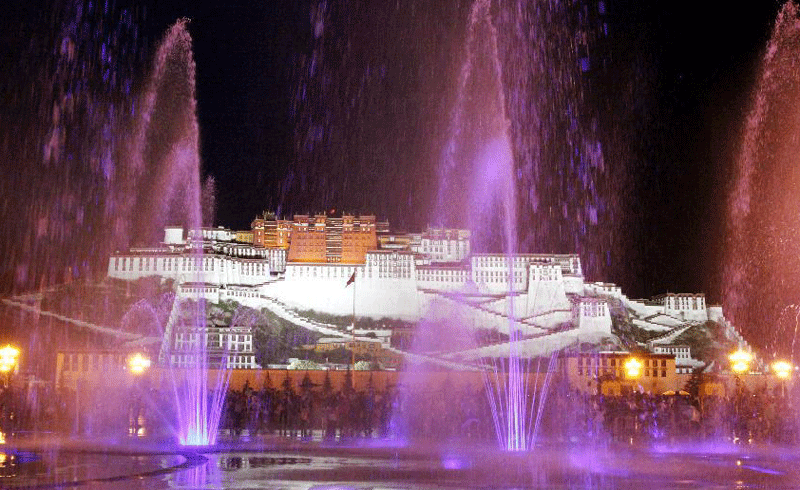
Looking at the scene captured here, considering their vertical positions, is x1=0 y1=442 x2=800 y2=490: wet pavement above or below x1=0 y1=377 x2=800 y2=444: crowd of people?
below

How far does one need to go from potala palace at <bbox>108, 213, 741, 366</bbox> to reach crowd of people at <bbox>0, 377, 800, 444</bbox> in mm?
A: 51262

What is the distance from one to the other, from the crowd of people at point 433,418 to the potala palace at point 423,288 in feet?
168

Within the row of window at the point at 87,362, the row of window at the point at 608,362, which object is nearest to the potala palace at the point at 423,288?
the row of window at the point at 608,362

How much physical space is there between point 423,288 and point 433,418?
194ft

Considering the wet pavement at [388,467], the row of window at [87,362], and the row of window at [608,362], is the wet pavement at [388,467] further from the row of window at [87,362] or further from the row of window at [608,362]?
the row of window at [608,362]

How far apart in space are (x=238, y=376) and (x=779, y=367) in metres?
32.9

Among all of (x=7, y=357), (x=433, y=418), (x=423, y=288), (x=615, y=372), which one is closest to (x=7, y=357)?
(x=7, y=357)

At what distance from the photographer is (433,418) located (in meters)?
21.3

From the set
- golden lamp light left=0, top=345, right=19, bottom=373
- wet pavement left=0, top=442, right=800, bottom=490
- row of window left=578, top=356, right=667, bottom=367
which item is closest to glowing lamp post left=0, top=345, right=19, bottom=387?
golden lamp light left=0, top=345, right=19, bottom=373

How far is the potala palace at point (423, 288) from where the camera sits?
249ft

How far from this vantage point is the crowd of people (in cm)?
1988

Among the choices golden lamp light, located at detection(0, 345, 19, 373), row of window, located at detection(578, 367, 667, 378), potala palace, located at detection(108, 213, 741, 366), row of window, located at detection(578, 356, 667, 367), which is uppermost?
→ potala palace, located at detection(108, 213, 741, 366)

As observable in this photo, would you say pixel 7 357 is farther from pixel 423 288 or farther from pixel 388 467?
pixel 423 288

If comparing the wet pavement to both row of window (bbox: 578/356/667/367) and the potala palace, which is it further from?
the potala palace
